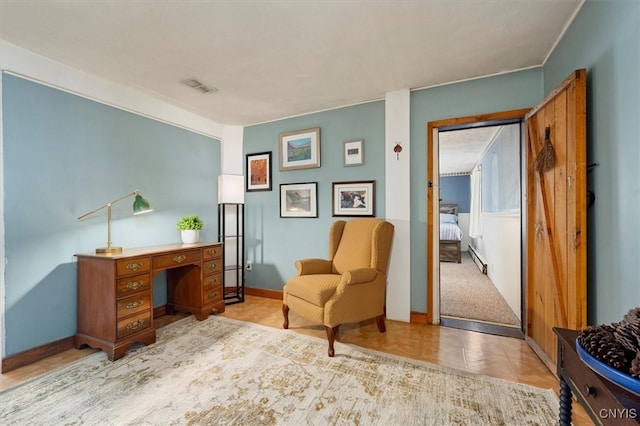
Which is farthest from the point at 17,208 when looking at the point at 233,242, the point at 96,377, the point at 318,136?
the point at 318,136

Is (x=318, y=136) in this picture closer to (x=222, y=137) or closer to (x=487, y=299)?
(x=222, y=137)

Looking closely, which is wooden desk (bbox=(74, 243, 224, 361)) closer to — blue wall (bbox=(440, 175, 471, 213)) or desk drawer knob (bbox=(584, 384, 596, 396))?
desk drawer knob (bbox=(584, 384, 596, 396))

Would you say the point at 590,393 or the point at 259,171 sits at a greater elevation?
the point at 259,171

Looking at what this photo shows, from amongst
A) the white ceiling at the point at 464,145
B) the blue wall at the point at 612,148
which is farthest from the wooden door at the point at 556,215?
the white ceiling at the point at 464,145

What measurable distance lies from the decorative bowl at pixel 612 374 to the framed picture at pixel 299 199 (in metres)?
2.74

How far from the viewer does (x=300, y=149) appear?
3418 mm

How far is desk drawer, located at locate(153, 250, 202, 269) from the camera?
7.95 feet

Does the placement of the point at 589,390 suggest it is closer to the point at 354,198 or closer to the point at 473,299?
the point at 354,198

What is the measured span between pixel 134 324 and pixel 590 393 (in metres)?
2.74

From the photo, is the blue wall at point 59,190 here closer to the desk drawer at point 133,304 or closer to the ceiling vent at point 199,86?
the desk drawer at point 133,304

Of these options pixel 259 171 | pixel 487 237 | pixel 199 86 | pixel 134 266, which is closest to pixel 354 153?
pixel 259 171

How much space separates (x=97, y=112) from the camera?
8.21 feet

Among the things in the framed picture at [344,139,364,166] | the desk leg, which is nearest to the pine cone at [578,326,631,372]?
the desk leg

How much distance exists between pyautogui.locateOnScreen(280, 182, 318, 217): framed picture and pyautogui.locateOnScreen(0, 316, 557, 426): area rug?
165cm
